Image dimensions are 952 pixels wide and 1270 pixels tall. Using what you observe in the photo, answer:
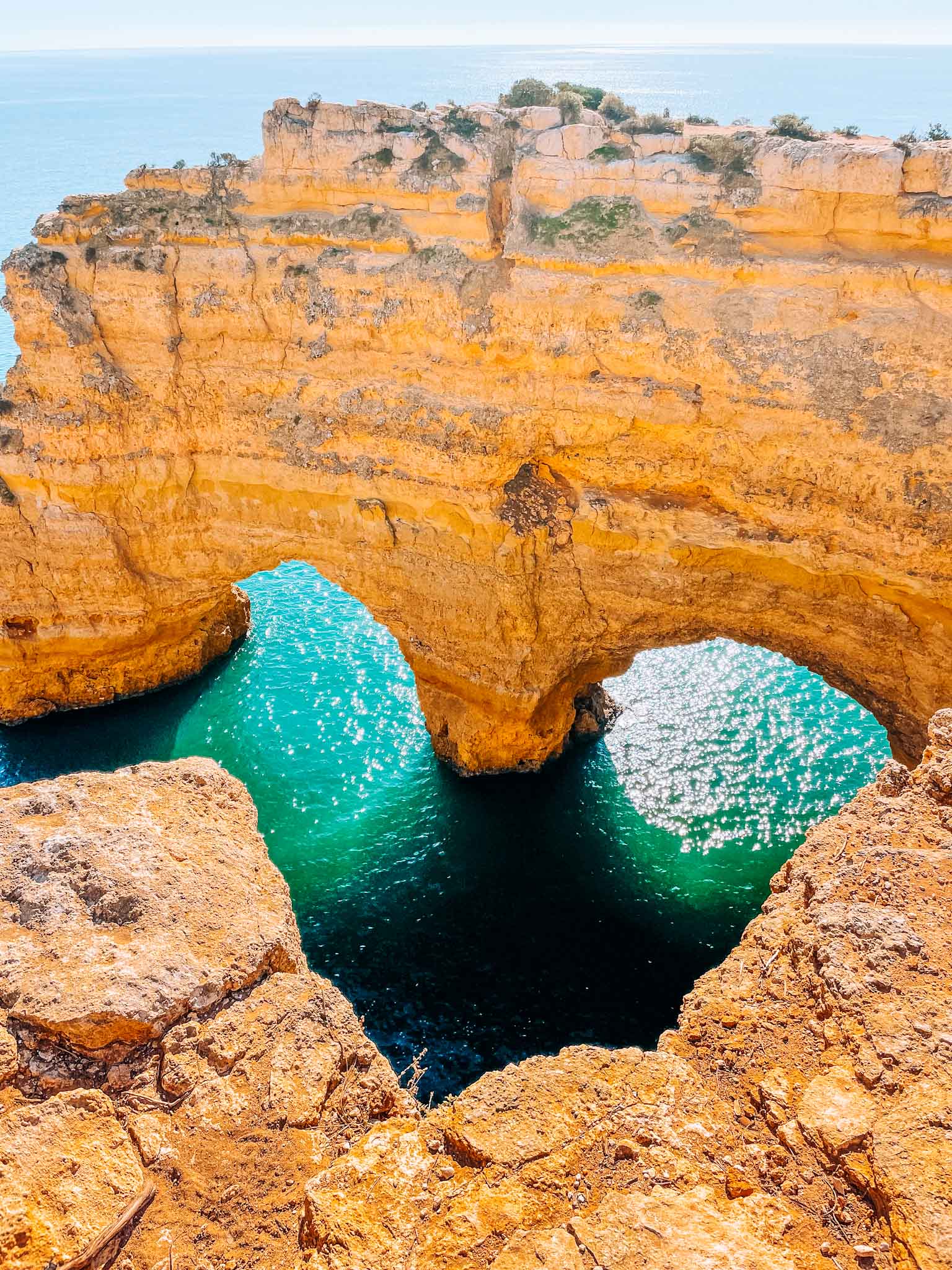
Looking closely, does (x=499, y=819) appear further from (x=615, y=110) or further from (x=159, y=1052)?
(x=615, y=110)

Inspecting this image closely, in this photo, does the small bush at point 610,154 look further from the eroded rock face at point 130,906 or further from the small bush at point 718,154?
the eroded rock face at point 130,906

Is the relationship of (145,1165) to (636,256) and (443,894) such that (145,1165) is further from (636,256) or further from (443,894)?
(636,256)

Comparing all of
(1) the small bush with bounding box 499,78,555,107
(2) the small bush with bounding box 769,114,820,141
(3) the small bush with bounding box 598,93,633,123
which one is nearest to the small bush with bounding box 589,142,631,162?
(3) the small bush with bounding box 598,93,633,123

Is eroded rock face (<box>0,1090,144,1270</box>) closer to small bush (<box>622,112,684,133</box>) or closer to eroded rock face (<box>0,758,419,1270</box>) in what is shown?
eroded rock face (<box>0,758,419,1270</box>)

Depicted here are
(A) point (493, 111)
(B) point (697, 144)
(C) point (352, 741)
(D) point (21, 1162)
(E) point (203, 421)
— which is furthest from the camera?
(C) point (352, 741)

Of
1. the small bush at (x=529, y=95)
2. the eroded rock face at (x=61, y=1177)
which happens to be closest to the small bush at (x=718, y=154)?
the small bush at (x=529, y=95)

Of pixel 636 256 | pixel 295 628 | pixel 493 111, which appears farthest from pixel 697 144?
pixel 295 628

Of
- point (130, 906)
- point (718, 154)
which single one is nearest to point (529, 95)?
point (718, 154)
